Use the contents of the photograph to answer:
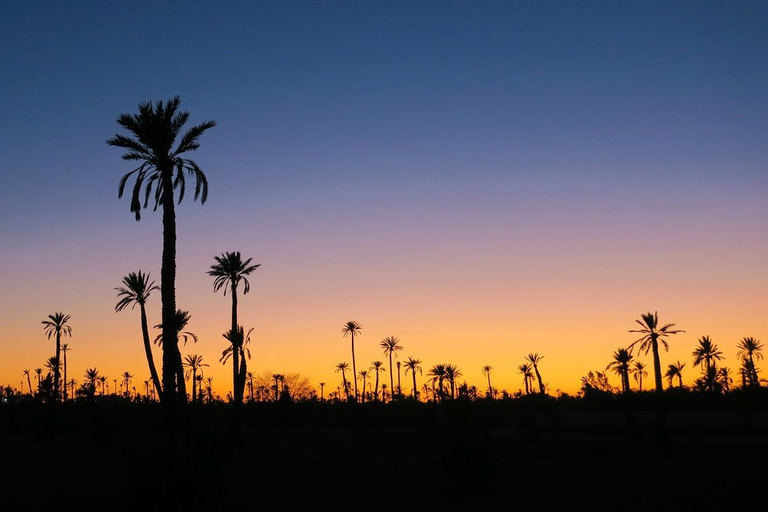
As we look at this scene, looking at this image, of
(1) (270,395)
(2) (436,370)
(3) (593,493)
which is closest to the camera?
(3) (593,493)

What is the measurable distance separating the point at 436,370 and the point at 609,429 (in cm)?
2814

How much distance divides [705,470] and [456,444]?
9.73 meters

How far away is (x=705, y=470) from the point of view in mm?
24578

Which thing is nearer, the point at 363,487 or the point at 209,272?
the point at 363,487

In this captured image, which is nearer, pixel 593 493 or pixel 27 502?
pixel 27 502

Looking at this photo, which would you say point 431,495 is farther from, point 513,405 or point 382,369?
point 382,369

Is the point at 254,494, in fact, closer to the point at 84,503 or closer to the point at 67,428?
the point at 84,503

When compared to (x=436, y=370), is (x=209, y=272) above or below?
above

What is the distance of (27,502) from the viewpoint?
63.0 feet

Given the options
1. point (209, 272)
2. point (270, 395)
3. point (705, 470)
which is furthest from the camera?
point (270, 395)

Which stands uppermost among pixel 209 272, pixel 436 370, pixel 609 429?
pixel 209 272

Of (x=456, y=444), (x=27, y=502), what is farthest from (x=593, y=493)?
(x=27, y=502)

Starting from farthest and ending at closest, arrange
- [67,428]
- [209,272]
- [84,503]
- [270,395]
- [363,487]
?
[270,395], [67,428], [209,272], [363,487], [84,503]

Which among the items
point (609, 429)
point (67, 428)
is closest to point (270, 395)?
point (67, 428)
